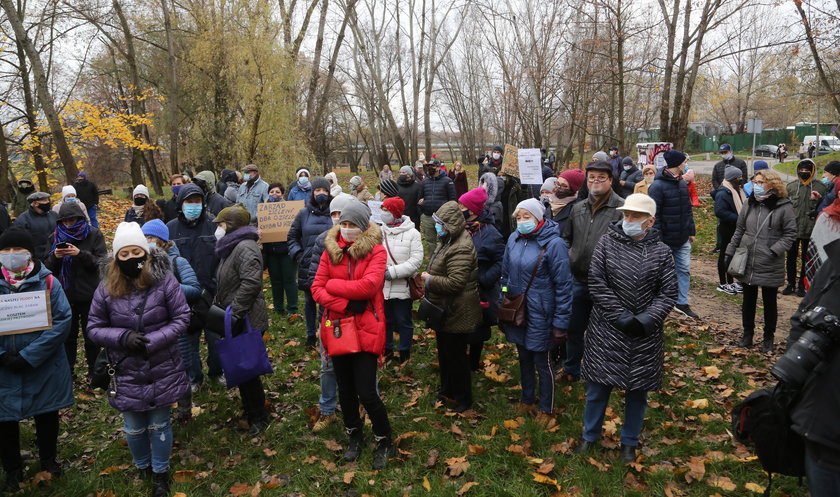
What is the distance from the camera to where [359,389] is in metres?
4.27

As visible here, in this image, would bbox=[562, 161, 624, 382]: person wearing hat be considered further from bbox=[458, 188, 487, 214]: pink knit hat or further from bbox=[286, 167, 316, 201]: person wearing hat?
bbox=[286, 167, 316, 201]: person wearing hat

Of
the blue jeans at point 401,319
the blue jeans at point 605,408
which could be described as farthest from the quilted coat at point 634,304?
the blue jeans at point 401,319

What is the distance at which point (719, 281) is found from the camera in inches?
391

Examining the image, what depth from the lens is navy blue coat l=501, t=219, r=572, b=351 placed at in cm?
468

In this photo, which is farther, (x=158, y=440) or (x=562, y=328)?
(x=562, y=328)

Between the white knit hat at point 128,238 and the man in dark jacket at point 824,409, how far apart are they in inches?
166

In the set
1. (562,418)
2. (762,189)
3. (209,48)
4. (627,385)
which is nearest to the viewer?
(627,385)

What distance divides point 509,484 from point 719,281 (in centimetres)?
768

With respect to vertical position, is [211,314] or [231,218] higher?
Answer: [231,218]

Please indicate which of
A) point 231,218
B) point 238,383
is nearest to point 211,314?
point 238,383

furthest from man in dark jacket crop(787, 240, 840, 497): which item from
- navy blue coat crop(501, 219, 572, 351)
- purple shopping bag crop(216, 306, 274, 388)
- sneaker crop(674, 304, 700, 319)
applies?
sneaker crop(674, 304, 700, 319)

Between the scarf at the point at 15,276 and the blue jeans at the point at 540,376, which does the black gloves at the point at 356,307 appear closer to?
the blue jeans at the point at 540,376

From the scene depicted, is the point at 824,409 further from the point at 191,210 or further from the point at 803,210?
the point at 803,210

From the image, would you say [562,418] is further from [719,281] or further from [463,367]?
[719,281]
